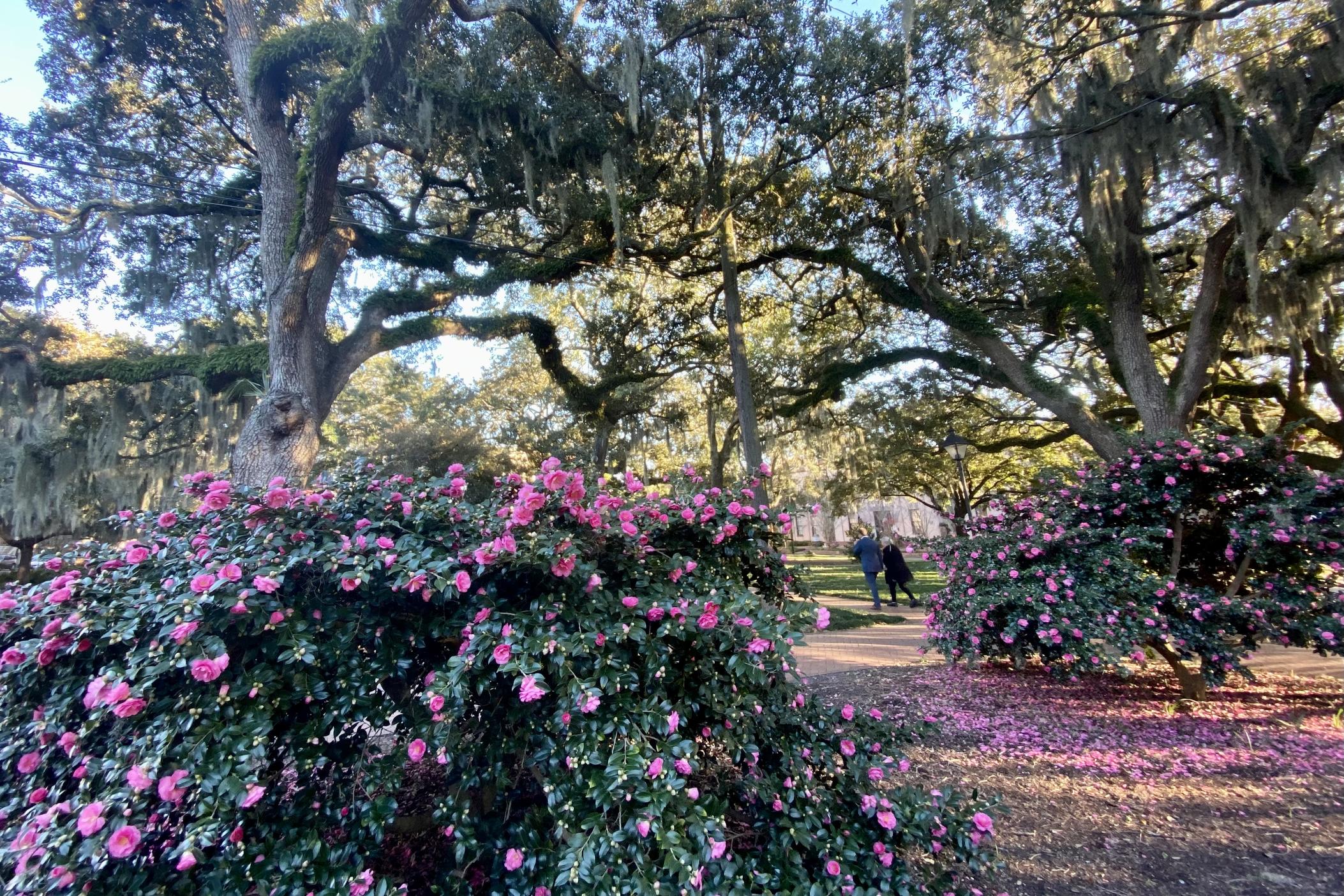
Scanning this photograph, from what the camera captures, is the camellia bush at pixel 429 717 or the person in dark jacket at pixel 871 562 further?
the person in dark jacket at pixel 871 562

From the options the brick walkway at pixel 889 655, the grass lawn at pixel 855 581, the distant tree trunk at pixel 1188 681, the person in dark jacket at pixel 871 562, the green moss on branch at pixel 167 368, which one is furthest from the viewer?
the grass lawn at pixel 855 581

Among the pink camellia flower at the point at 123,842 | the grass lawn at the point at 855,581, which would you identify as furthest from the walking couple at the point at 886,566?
the pink camellia flower at the point at 123,842

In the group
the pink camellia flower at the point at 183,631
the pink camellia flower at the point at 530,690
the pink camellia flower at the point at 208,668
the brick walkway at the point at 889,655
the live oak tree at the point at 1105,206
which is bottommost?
the brick walkway at the point at 889,655

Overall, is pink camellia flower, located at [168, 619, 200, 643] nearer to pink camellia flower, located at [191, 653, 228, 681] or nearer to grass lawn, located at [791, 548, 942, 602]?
pink camellia flower, located at [191, 653, 228, 681]

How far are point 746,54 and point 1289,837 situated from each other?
28.0ft

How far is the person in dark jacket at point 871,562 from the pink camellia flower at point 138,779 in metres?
9.50

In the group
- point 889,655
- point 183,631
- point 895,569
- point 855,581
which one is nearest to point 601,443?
point 895,569

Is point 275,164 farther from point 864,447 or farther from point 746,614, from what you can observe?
point 864,447

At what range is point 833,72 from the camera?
7.17m

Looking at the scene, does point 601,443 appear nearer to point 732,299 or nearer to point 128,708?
point 732,299

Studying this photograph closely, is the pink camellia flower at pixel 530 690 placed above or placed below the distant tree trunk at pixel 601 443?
below

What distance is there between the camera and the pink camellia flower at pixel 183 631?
1303 millimetres

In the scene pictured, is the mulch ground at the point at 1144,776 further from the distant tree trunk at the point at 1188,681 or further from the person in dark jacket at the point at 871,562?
the person in dark jacket at the point at 871,562

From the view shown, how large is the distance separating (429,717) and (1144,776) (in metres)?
3.28
